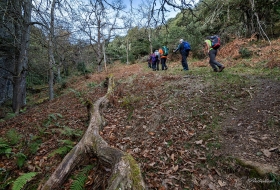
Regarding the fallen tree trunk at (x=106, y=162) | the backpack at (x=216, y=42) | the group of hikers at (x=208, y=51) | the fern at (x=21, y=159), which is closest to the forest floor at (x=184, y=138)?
the fern at (x=21, y=159)

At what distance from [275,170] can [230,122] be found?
5.32 ft

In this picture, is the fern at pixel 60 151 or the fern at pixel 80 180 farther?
the fern at pixel 60 151

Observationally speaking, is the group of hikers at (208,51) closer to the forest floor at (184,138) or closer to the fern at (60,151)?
the forest floor at (184,138)

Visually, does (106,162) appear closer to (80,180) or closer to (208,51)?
(80,180)

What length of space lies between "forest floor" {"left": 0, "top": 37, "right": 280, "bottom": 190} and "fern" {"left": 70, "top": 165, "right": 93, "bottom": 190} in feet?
0.16

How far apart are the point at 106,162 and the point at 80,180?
513mm

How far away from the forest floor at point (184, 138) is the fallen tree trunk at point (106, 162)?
188mm

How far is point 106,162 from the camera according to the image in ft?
9.91

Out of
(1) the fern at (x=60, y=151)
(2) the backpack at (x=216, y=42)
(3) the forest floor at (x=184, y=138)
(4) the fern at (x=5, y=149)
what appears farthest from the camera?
(2) the backpack at (x=216, y=42)

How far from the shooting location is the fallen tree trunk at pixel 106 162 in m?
2.35

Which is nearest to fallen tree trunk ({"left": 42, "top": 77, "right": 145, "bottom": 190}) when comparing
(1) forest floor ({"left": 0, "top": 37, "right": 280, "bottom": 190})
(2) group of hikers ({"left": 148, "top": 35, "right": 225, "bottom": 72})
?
(1) forest floor ({"left": 0, "top": 37, "right": 280, "bottom": 190})

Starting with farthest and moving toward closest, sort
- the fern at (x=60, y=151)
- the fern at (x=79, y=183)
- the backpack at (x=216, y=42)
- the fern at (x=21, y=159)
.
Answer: the backpack at (x=216, y=42) → the fern at (x=60, y=151) → the fern at (x=21, y=159) → the fern at (x=79, y=183)

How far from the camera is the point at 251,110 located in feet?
14.2

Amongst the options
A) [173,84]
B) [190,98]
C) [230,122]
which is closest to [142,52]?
[173,84]
